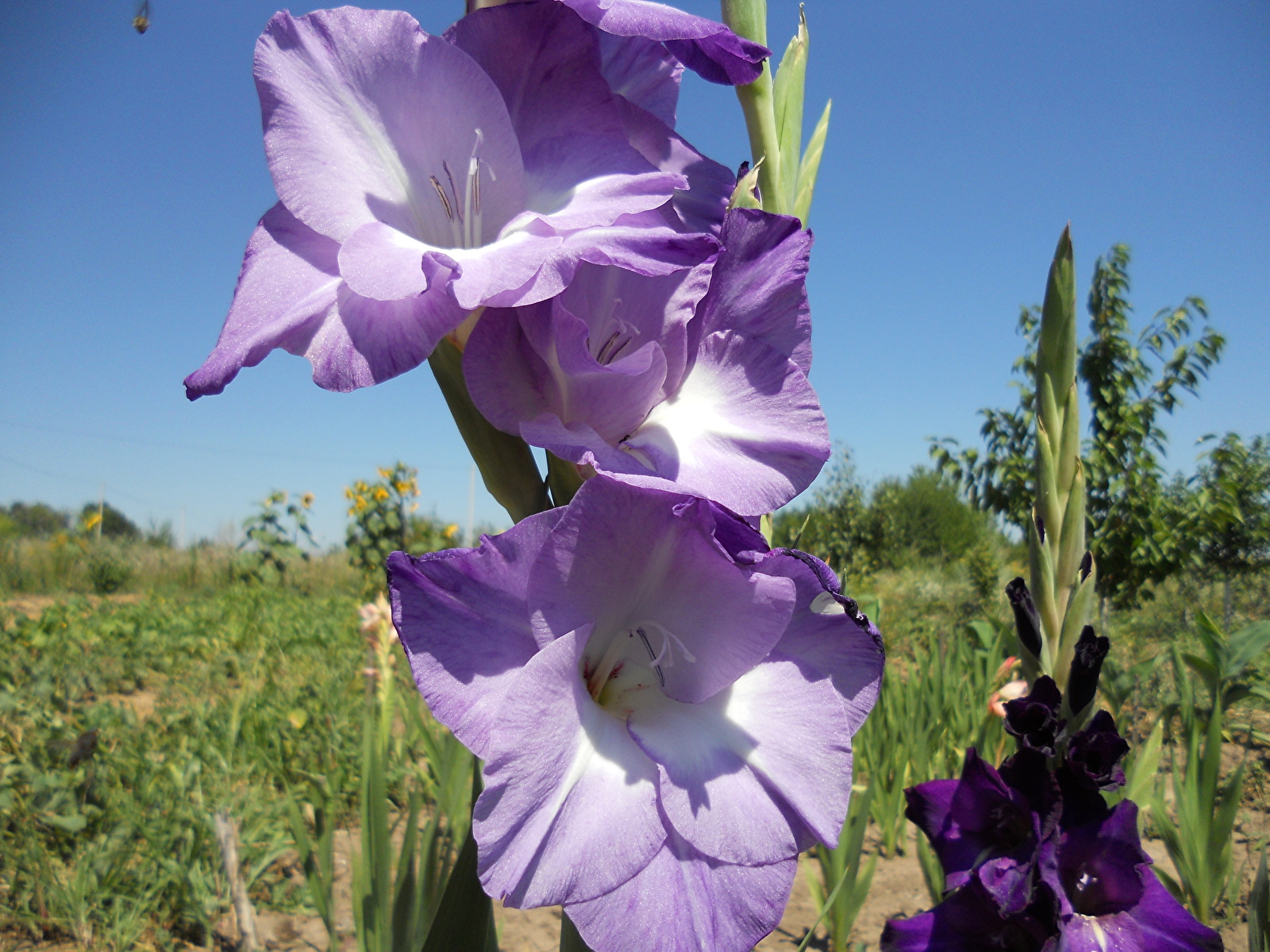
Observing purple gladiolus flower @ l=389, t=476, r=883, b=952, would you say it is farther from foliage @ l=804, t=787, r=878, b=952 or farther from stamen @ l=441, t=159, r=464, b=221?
foliage @ l=804, t=787, r=878, b=952

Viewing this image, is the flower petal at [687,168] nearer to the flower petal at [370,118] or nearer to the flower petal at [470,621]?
the flower petal at [370,118]

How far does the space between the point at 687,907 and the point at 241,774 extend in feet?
9.29

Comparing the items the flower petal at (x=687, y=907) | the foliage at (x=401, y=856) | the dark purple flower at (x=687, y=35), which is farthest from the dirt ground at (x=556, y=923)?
the dark purple flower at (x=687, y=35)

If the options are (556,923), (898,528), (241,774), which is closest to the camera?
(556,923)

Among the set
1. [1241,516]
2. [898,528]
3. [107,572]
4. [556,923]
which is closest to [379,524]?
[107,572]

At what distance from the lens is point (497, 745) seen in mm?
513

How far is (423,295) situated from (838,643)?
1.44 ft

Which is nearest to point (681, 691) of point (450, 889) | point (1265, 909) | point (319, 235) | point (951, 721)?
point (450, 889)

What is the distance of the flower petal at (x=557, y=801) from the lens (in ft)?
1.65

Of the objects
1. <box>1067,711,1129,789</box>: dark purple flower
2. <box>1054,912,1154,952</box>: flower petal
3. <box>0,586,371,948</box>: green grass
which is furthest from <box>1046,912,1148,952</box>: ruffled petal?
<box>0,586,371,948</box>: green grass

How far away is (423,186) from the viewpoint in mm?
658

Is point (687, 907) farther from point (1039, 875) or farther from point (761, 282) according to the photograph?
point (761, 282)

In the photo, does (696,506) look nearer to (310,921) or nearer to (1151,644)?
(310,921)

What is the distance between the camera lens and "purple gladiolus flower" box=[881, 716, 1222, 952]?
68 cm
